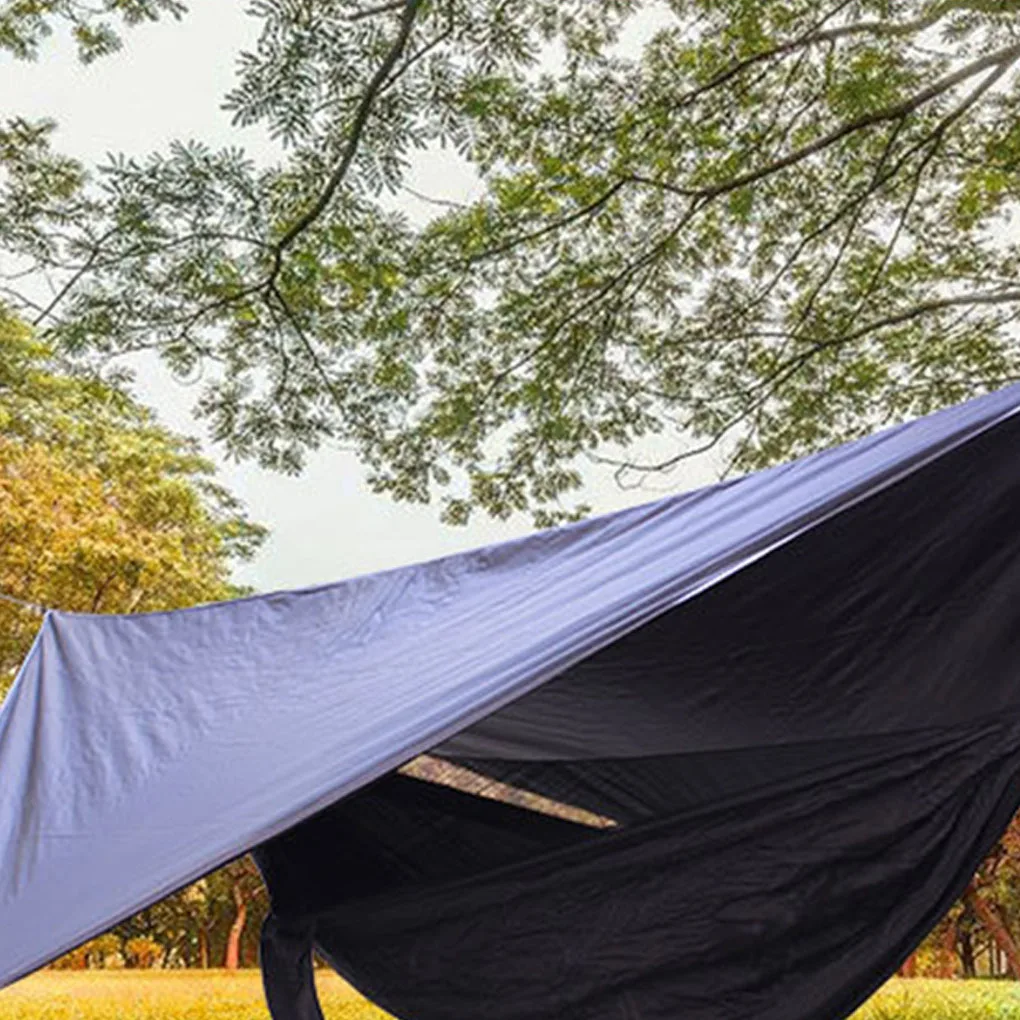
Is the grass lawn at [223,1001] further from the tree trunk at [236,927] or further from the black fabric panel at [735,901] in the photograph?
the tree trunk at [236,927]

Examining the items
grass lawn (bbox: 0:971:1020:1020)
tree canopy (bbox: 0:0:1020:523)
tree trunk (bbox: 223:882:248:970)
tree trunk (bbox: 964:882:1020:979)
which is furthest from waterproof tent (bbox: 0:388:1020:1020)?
tree trunk (bbox: 223:882:248:970)

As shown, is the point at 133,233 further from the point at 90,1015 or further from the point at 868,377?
the point at 90,1015

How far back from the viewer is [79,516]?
7.21m

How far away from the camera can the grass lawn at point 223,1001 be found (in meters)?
4.13

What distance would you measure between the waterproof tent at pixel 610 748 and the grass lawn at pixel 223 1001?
1.74m

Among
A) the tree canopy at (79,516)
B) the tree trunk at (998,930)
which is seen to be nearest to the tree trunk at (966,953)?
the tree trunk at (998,930)

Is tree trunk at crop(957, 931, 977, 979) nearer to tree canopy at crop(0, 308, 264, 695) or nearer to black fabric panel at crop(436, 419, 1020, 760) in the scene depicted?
tree canopy at crop(0, 308, 264, 695)

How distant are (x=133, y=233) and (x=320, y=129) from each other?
22.2 inches

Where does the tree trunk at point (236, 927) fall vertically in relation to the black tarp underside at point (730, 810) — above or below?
below

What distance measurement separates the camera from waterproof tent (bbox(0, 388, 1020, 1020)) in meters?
1.19

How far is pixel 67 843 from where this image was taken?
1.27m

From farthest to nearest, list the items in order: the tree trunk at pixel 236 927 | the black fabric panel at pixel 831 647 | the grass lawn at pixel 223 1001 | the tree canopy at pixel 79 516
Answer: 1. the tree trunk at pixel 236 927
2. the tree canopy at pixel 79 516
3. the grass lawn at pixel 223 1001
4. the black fabric panel at pixel 831 647

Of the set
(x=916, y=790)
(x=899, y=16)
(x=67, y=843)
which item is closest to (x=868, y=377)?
(x=899, y=16)

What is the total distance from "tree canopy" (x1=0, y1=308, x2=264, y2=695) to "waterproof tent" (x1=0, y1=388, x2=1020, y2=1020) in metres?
5.19
